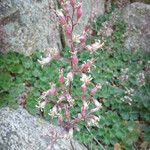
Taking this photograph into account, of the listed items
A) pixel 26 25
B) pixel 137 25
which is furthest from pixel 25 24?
pixel 137 25

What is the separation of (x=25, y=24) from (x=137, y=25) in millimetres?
2484

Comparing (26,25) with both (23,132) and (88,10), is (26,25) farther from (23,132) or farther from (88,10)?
(88,10)

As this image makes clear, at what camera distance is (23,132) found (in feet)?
13.9

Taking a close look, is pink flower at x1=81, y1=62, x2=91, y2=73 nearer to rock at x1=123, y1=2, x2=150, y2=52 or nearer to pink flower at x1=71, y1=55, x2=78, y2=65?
pink flower at x1=71, y1=55, x2=78, y2=65

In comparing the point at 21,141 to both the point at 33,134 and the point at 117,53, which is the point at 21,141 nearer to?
the point at 33,134

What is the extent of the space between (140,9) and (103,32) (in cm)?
106

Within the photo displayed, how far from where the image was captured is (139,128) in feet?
16.2

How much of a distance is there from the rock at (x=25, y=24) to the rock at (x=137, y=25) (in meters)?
1.73

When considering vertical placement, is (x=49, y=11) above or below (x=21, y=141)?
above

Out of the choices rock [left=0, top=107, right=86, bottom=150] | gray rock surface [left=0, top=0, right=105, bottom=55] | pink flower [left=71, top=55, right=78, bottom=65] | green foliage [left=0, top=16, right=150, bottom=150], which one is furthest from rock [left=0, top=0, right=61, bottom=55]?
pink flower [left=71, top=55, right=78, bottom=65]

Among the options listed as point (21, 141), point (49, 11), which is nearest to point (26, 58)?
point (49, 11)

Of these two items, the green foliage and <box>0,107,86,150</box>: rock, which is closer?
<box>0,107,86,150</box>: rock

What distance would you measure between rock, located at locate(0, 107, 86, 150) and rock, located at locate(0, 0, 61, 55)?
980mm

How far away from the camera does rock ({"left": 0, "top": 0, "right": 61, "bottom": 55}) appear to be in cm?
493
